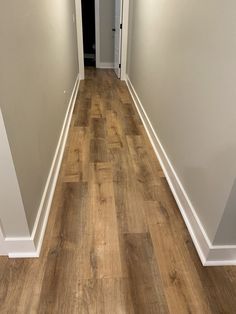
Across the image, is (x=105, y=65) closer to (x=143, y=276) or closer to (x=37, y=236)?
(x=37, y=236)

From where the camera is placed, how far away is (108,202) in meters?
1.80

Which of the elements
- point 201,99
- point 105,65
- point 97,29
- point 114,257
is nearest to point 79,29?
point 97,29

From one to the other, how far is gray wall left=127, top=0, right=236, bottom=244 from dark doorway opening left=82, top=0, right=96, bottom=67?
4.15 metres

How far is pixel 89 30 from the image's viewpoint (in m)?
6.13

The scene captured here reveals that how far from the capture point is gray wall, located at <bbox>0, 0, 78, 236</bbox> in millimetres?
1014

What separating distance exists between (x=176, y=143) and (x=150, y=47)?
4.89 ft

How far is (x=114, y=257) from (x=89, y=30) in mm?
6181

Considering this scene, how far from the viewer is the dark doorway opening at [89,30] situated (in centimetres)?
578

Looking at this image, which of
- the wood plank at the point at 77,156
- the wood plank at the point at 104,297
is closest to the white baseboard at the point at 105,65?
the wood plank at the point at 77,156

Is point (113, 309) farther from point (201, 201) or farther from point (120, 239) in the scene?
point (201, 201)

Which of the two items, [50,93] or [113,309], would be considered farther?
[50,93]

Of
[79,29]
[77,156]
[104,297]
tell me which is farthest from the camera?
[79,29]

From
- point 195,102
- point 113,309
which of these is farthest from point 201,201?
point 113,309

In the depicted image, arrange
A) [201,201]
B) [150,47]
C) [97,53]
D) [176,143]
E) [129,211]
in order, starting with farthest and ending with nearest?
[97,53], [150,47], [176,143], [129,211], [201,201]
